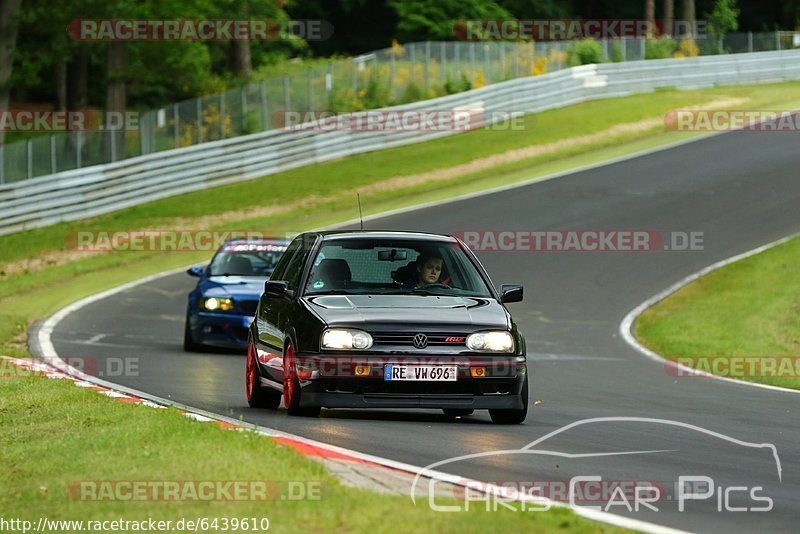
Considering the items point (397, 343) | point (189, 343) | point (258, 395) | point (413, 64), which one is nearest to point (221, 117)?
point (413, 64)

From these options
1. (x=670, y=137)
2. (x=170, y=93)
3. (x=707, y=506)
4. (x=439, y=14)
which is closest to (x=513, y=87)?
(x=670, y=137)

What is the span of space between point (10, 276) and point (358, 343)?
19574mm

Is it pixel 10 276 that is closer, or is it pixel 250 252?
pixel 250 252

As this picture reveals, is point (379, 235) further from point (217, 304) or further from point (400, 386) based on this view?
point (217, 304)

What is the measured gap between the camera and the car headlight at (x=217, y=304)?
1953 centimetres

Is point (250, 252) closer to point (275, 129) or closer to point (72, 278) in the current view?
point (72, 278)

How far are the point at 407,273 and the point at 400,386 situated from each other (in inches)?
53.5

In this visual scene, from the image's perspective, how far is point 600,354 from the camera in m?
19.5

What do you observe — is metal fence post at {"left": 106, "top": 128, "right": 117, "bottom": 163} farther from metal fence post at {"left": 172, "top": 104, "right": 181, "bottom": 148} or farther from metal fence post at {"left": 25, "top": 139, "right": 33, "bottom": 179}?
metal fence post at {"left": 172, "top": 104, "right": 181, "bottom": 148}

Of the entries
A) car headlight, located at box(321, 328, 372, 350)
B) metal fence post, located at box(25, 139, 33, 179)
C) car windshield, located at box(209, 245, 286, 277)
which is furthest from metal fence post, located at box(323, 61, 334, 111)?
car headlight, located at box(321, 328, 372, 350)

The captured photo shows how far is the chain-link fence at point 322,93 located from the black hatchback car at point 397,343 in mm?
23453

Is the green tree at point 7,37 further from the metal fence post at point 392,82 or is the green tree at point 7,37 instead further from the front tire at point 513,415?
the front tire at point 513,415

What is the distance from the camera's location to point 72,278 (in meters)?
29.2

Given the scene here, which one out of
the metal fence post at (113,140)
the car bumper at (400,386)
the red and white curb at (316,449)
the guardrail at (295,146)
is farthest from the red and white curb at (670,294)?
the metal fence post at (113,140)
